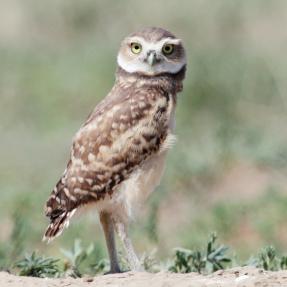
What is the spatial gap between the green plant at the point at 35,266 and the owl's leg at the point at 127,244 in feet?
1.44

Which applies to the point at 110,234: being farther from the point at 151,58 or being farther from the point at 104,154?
the point at 151,58

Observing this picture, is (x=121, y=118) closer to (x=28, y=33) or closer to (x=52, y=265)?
(x=52, y=265)

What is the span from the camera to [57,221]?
8070 millimetres

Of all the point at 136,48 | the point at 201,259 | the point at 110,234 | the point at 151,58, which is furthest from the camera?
the point at 136,48

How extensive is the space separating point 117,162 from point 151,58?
802 mm

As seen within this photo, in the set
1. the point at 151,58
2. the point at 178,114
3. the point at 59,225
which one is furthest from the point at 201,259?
the point at 178,114

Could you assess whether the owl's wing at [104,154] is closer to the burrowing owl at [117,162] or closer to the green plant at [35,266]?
the burrowing owl at [117,162]

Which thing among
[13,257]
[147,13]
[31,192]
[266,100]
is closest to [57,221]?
[13,257]

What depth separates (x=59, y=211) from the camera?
26.5 ft

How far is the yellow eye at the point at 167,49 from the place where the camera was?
8.46 m

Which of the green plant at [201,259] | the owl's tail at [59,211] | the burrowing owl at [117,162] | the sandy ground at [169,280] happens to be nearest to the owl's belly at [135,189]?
the burrowing owl at [117,162]

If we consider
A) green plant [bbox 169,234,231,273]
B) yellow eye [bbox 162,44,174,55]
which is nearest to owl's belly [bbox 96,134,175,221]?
green plant [bbox 169,234,231,273]

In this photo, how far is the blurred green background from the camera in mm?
10969

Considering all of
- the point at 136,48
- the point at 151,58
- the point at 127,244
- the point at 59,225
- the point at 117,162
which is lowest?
the point at 127,244
